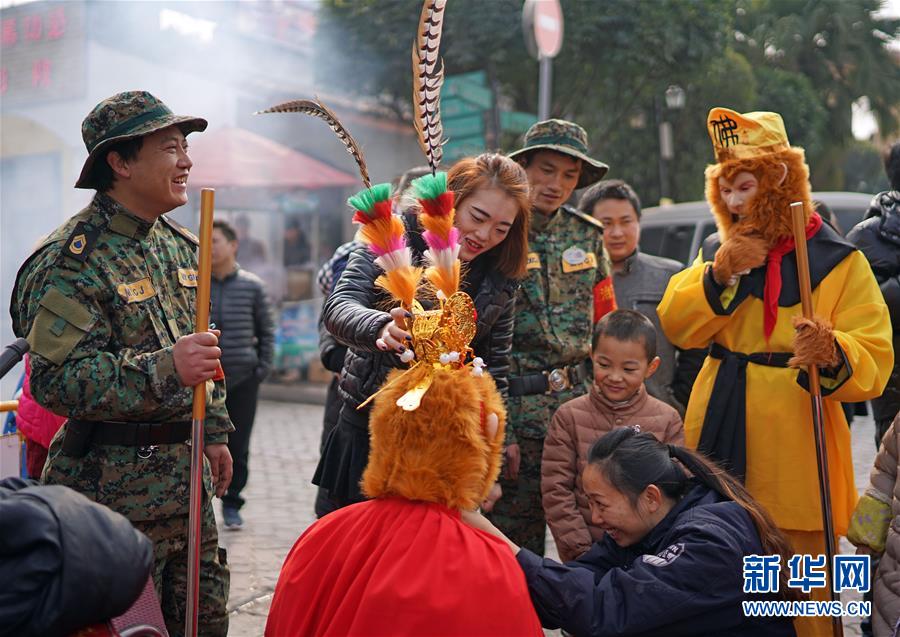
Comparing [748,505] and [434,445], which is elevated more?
[434,445]

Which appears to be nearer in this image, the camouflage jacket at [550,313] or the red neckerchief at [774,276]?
the red neckerchief at [774,276]

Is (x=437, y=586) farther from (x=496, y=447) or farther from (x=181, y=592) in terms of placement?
(x=181, y=592)

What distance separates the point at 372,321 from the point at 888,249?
2.58 meters

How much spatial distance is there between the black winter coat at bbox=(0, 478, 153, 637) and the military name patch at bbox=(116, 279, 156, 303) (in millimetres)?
1133

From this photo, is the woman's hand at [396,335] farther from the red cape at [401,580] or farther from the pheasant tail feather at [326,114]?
the pheasant tail feather at [326,114]

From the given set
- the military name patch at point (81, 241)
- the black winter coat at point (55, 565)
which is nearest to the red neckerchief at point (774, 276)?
the military name patch at point (81, 241)

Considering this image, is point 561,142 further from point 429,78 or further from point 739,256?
point 429,78

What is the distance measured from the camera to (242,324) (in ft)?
20.8

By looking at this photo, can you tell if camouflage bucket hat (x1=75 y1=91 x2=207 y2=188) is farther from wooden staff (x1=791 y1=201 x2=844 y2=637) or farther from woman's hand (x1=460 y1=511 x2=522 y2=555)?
wooden staff (x1=791 y1=201 x2=844 y2=637)

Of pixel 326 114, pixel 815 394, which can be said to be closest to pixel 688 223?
pixel 815 394

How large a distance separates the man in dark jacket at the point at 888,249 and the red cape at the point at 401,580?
2539 millimetres

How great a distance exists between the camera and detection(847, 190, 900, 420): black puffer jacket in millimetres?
4098

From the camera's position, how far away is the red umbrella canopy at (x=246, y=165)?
11.7m

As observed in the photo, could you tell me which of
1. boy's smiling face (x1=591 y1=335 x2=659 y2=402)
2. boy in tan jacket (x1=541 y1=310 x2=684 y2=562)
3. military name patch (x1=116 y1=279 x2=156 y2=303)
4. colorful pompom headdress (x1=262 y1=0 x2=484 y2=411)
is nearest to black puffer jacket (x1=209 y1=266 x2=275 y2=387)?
boy in tan jacket (x1=541 y1=310 x2=684 y2=562)
